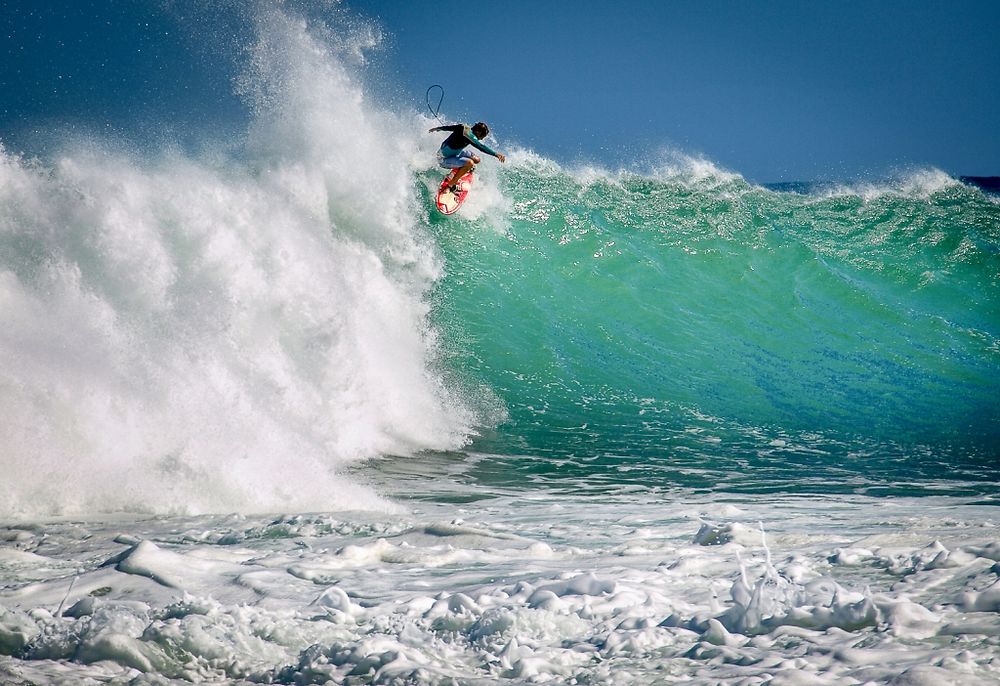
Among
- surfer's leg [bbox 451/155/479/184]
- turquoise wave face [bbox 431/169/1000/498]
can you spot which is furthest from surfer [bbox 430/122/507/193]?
turquoise wave face [bbox 431/169/1000/498]

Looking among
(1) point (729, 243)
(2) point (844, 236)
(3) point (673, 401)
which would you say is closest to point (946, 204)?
(2) point (844, 236)

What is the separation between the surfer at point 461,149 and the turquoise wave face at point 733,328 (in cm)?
85

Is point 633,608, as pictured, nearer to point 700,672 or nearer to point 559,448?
point 700,672

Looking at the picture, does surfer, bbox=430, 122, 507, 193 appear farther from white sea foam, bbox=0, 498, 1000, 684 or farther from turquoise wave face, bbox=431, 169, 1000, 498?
white sea foam, bbox=0, 498, 1000, 684

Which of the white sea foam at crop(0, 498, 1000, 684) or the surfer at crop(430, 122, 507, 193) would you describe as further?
the surfer at crop(430, 122, 507, 193)

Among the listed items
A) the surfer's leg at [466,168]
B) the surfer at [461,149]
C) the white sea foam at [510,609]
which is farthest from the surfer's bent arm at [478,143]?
the white sea foam at [510,609]

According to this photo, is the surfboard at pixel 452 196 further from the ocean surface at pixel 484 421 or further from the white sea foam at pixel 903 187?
the white sea foam at pixel 903 187

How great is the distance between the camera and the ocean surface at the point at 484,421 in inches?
97.0

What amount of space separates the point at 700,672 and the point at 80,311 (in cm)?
584

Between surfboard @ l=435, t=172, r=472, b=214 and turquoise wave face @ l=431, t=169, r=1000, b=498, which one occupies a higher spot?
surfboard @ l=435, t=172, r=472, b=214

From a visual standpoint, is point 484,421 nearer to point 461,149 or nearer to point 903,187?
point 461,149

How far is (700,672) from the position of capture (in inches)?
86.3

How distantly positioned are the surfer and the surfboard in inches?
4.3

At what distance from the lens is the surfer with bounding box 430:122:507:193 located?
995cm
